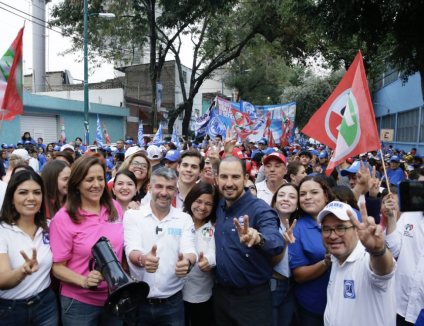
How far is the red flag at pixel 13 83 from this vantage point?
478cm

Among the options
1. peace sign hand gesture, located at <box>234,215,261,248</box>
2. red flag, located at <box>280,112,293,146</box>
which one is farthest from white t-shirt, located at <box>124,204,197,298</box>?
red flag, located at <box>280,112,293,146</box>

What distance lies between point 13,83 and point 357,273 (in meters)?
4.78

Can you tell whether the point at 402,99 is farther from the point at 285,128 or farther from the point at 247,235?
the point at 247,235

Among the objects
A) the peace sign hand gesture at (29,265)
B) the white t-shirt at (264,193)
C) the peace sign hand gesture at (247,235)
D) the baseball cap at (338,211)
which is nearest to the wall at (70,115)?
the white t-shirt at (264,193)

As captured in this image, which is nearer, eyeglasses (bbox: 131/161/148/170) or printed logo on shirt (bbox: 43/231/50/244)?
printed logo on shirt (bbox: 43/231/50/244)

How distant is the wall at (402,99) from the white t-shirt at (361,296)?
15.8 m

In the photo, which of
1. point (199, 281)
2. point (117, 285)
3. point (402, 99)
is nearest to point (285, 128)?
point (402, 99)

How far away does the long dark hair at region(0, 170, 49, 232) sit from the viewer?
2.54 metres

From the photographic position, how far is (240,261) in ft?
8.88

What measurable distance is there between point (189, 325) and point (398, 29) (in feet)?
28.1

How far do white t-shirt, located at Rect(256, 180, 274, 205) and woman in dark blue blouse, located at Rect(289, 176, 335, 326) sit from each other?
51.7 inches

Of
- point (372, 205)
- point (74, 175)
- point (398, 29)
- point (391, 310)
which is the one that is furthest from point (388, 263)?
point (398, 29)

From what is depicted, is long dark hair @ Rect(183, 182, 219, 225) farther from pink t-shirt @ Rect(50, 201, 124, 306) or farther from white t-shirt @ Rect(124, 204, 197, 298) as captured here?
pink t-shirt @ Rect(50, 201, 124, 306)

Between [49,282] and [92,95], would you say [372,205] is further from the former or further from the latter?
[92,95]
